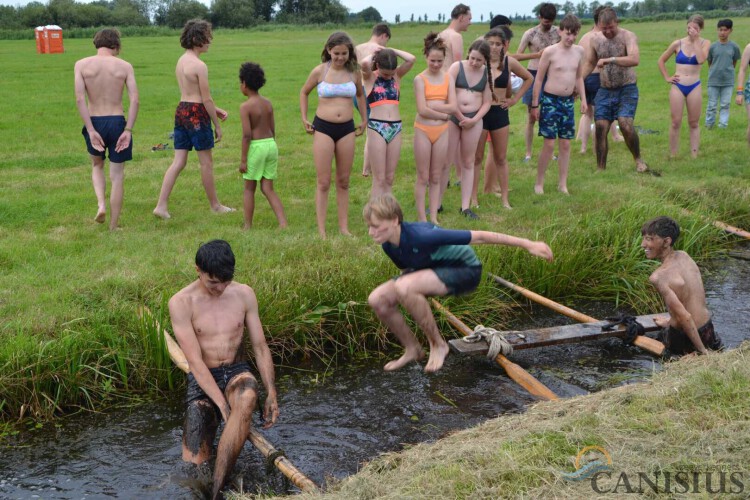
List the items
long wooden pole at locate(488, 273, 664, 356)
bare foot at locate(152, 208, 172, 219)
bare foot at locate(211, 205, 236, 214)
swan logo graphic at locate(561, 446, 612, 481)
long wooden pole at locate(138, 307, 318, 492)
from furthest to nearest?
bare foot at locate(211, 205, 236, 214) < bare foot at locate(152, 208, 172, 219) < long wooden pole at locate(488, 273, 664, 356) < long wooden pole at locate(138, 307, 318, 492) < swan logo graphic at locate(561, 446, 612, 481)

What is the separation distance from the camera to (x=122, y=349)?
693 centimetres

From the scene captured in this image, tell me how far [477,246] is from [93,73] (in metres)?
4.75

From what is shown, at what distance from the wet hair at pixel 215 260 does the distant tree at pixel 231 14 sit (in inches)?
2684

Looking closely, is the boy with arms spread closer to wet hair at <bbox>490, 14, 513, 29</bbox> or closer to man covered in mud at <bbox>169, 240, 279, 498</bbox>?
wet hair at <bbox>490, 14, 513, 29</bbox>

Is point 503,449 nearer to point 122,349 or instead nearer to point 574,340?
point 574,340

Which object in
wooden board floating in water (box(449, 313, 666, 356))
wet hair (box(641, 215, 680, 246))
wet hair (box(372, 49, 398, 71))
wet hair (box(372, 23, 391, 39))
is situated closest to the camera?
wet hair (box(641, 215, 680, 246))

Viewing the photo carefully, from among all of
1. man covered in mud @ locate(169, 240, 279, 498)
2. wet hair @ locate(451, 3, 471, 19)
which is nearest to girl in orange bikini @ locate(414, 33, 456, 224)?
wet hair @ locate(451, 3, 471, 19)

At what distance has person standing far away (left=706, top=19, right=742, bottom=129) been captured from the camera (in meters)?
14.2

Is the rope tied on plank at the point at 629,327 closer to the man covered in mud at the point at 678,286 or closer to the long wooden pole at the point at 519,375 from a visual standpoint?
the man covered in mud at the point at 678,286

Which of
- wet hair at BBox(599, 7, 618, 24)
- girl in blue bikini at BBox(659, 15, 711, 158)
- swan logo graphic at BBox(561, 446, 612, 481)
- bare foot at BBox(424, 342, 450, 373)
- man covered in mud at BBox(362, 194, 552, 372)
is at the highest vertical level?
wet hair at BBox(599, 7, 618, 24)

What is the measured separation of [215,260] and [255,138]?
430 centimetres

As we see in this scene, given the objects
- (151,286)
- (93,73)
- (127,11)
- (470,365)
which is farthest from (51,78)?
(127,11)

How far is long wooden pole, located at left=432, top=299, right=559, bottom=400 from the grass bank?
1.94ft

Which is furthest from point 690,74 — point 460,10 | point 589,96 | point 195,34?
point 195,34
